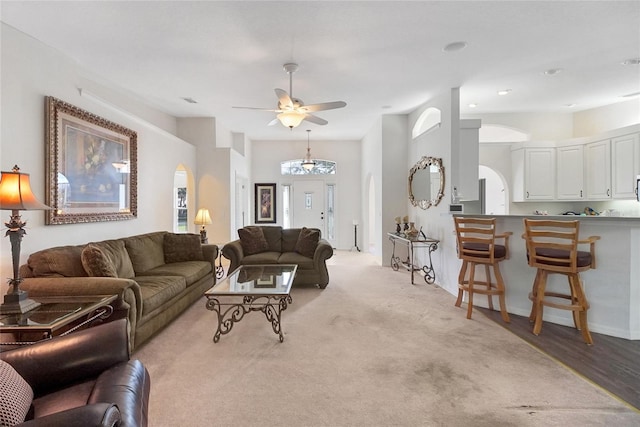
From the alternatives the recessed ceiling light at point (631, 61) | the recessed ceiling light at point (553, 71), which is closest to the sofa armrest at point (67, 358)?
the recessed ceiling light at point (553, 71)

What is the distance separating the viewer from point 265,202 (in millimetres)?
8578

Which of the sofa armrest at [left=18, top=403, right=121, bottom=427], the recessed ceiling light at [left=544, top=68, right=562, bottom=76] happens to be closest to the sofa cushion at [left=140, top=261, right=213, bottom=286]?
the sofa armrest at [left=18, top=403, right=121, bottom=427]

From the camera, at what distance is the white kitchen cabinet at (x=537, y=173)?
573 centimetres

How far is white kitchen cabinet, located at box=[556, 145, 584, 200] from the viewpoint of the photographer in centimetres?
557

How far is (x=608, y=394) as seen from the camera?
2.03 metres

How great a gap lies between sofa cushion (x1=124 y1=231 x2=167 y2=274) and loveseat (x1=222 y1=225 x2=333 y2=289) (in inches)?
35.4

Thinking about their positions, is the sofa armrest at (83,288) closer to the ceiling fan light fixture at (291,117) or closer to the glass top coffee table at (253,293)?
the glass top coffee table at (253,293)

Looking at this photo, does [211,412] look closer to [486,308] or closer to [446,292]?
[486,308]

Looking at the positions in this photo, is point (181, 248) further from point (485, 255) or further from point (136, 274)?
point (485, 255)

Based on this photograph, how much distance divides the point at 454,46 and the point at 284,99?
1.89m

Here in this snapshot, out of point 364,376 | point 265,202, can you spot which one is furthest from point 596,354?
point 265,202

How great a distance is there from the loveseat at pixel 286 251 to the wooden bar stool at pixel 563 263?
260 centimetres

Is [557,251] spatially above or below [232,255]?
above

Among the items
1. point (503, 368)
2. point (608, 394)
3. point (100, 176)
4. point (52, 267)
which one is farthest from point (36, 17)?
point (608, 394)
